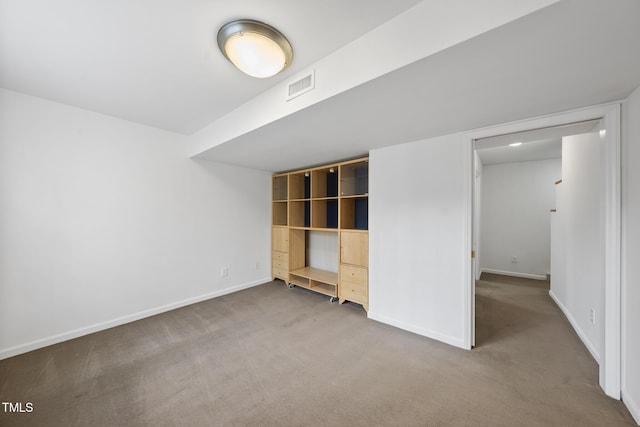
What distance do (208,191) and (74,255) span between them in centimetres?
159

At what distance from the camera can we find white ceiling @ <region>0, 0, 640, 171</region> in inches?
39.2

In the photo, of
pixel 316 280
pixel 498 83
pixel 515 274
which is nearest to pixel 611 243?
pixel 498 83

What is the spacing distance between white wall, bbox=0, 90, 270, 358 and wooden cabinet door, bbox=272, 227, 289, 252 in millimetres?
998

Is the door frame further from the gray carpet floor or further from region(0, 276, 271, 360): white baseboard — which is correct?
region(0, 276, 271, 360): white baseboard

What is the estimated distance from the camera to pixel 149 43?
4.58ft

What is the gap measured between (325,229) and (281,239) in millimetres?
1091

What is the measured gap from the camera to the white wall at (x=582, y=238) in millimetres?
1981

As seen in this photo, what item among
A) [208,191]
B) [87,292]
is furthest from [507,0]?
[87,292]

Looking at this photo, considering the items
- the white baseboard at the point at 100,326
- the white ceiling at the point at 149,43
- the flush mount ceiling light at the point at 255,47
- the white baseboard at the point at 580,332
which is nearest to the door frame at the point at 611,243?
the white baseboard at the point at 580,332

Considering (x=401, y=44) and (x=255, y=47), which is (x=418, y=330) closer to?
(x=401, y=44)

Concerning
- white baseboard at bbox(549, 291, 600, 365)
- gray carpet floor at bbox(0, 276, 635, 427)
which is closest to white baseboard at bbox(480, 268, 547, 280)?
white baseboard at bbox(549, 291, 600, 365)

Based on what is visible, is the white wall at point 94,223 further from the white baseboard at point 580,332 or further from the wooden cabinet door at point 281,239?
the white baseboard at point 580,332

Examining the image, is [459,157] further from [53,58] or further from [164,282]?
[164,282]

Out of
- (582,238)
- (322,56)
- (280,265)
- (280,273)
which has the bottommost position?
(280,273)
